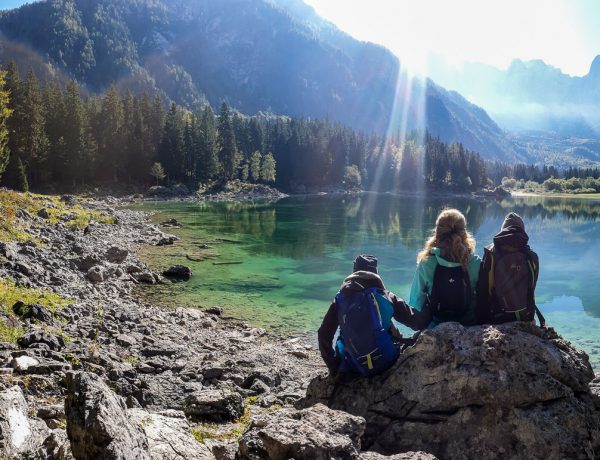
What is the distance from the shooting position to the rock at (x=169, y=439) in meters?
5.52

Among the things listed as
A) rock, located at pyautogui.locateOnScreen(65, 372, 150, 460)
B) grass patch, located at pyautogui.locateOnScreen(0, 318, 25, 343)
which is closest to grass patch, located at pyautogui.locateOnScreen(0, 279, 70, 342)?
grass patch, located at pyautogui.locateOnScreen(0, 318, 25, 343)

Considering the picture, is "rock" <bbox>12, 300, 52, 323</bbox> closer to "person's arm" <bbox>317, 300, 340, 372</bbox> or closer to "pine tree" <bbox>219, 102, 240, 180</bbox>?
"person's arm" <bbox>317, 300, 340, 372</bbox>

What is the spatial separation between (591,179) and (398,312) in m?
231

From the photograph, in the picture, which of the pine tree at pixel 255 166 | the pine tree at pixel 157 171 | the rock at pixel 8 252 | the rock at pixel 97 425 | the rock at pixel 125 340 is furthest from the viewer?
the pine tree at pixel 255 166

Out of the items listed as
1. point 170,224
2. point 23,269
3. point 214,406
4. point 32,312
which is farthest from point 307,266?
point 214,406

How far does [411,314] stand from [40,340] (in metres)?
8.07

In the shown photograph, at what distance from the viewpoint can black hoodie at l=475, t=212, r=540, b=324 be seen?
6.68m

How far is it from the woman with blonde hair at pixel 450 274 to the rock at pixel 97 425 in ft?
14.7

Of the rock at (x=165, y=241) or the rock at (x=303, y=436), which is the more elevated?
the rock at (x=303, y=436)

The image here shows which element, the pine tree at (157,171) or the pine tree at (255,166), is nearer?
the pine tree at (157,171)

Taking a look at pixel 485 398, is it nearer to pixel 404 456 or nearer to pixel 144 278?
pixel 404 456

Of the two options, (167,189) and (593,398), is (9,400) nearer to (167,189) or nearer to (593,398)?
(593,398)

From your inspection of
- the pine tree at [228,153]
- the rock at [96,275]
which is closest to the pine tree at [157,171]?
the pine tree at [228,153]

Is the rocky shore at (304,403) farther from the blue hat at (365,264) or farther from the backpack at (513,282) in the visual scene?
the blue hat at (365,264)
